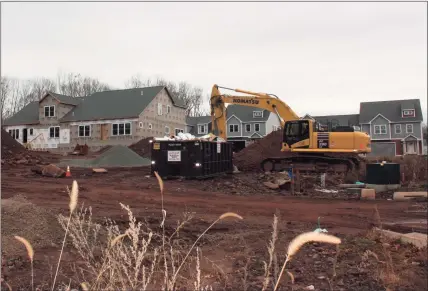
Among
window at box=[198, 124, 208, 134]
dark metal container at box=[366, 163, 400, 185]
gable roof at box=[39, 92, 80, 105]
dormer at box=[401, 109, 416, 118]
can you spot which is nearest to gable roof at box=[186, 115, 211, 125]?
window at box=[198, 124, 208, 134]

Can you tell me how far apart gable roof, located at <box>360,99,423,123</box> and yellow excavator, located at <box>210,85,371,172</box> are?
3949 cm

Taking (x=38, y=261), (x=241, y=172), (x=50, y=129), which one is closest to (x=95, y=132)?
(x=50, y=129)

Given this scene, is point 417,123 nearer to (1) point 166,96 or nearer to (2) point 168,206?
(1) point 166,96

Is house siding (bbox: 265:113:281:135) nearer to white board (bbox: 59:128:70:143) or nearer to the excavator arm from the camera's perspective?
white board (bbox: 59:128:70:143)

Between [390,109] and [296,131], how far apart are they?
1683 inches

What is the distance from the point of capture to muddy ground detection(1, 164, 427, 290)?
4.89 metres

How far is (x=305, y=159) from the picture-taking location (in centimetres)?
2158

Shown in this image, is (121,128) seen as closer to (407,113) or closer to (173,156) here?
(173,156)

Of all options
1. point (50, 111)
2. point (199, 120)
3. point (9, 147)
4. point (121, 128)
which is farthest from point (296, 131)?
point (199, 120)

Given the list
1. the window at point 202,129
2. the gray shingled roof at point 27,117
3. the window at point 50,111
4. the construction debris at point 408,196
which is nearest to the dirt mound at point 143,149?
the window at point 50,111

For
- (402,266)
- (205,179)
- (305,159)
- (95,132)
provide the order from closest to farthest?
(402,266) → (205,179) → (305,159) → (95,132)

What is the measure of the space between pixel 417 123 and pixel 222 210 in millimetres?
53404

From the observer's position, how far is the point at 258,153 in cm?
2409

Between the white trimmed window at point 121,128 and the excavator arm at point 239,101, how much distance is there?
800 inches
